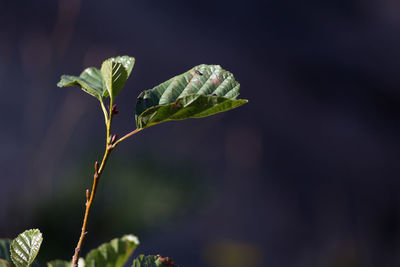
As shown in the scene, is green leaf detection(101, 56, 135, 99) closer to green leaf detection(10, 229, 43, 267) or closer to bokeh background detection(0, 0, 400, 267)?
green leaf detection(10, 229, 43, 267)

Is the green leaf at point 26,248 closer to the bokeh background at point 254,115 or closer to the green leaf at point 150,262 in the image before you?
the green leaf at point 150,262

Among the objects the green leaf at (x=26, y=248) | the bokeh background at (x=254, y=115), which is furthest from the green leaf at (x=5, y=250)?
the bokeh background at (x=254, y=115)

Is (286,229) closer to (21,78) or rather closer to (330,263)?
(330,263)

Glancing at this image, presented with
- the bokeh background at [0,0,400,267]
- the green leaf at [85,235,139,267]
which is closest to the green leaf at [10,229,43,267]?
the green leaf at [85,235,139,267]

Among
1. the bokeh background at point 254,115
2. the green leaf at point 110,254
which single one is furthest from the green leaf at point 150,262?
the bokeh background at point 254,115

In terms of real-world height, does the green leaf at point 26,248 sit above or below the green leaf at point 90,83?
below

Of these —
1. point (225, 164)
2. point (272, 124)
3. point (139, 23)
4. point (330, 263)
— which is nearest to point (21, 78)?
point (139, 23)

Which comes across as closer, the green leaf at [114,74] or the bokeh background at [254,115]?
the green leaf at [114,74]
